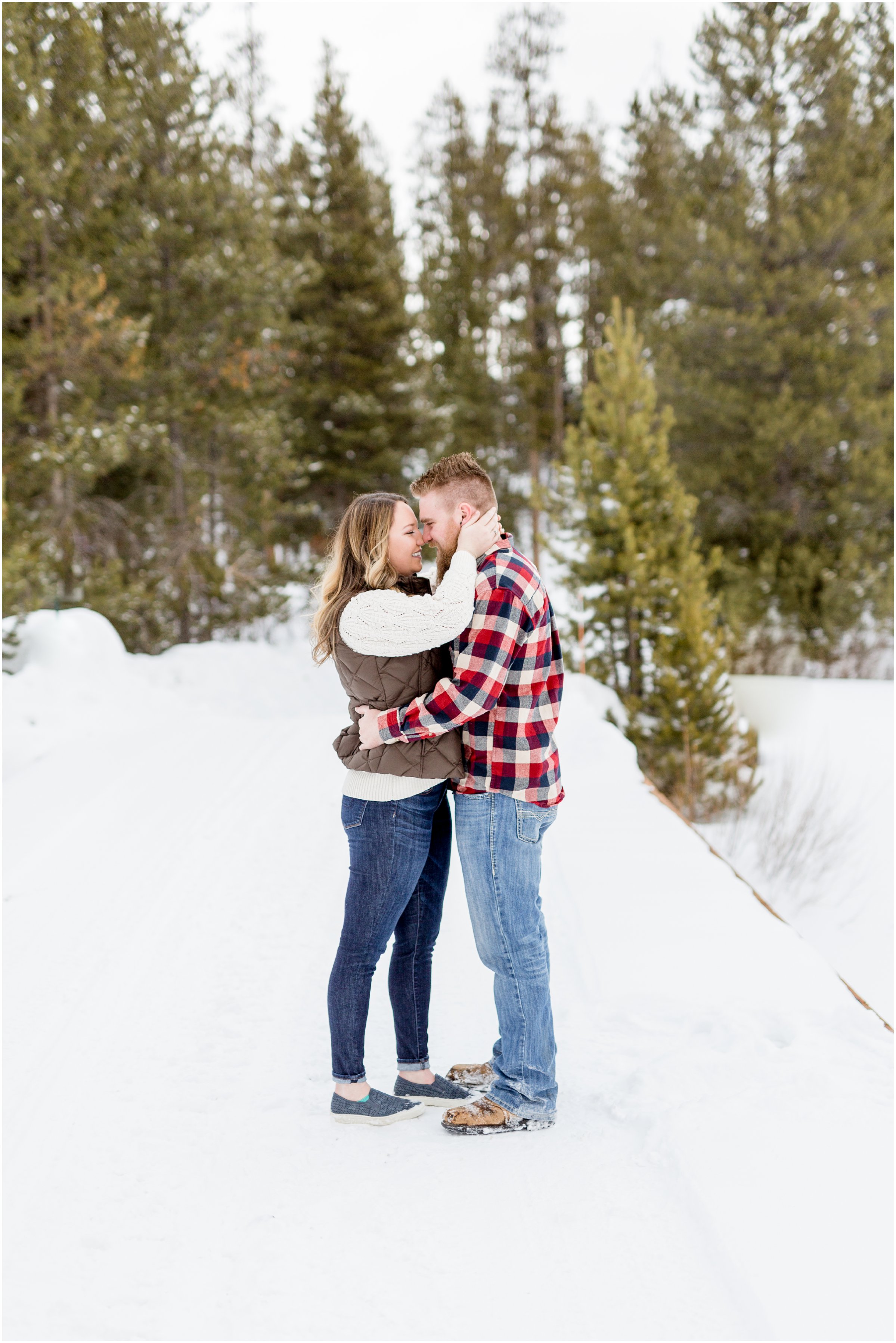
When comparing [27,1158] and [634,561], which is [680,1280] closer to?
[27,1158]

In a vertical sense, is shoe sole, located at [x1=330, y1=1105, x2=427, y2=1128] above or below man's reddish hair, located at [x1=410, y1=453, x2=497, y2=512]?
below

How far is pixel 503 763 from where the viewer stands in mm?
2893

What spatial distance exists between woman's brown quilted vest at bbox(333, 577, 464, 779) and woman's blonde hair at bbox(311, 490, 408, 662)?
0.25ft

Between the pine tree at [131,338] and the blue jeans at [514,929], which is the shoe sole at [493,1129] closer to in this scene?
the blue jeans at [514,929]

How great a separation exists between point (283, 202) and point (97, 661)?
13.5 metres

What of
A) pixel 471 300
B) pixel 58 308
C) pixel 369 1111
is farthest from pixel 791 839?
pixel 471 300

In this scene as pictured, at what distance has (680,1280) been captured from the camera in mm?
2322

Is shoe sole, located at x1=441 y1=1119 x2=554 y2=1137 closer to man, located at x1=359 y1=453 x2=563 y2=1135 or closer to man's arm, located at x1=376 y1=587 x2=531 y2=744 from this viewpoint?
man, located at x1=359 y1=453 x2=563 y2=1135

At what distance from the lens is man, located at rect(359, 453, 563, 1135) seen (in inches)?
111

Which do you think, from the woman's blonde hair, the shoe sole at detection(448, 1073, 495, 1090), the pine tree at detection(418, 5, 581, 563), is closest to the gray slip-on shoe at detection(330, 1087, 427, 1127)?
the shoe sole at detection(448, 1073, 495, 1090)

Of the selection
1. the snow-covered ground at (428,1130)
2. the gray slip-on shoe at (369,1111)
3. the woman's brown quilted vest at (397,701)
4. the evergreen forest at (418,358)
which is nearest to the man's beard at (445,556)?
the woman's brown quilted vest at (397,701)

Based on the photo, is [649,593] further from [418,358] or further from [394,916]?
[418,358]

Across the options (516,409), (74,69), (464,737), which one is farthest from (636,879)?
(516,409)

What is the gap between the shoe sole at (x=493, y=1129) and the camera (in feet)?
9.78
